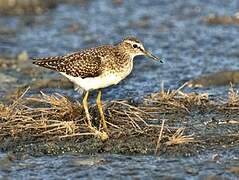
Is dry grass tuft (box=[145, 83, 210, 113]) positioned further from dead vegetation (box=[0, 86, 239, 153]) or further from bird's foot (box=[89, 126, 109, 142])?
bird's foot (box=[89, 126, 109, 142])

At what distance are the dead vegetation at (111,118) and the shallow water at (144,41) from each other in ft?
1.81

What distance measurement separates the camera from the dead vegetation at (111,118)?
9148mm

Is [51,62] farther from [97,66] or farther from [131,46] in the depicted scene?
[131,46]

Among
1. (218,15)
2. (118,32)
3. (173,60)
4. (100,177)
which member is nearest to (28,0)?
(118,32)

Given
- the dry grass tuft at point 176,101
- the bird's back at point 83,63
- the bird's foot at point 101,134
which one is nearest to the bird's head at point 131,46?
the bird's back at point 83,63

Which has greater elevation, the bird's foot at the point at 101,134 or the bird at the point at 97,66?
the bird at the point at 97,66

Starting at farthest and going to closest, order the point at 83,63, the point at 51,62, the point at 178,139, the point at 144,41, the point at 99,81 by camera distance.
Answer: the point at 144,41
the point at 51,62
the point at 83,63
the point at 99,81
the point at 178,139

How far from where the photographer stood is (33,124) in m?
9.38

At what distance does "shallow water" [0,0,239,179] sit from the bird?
3.81 ft

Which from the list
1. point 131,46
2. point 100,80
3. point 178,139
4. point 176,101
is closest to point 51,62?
point 100,80

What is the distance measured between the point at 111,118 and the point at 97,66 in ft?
2.29

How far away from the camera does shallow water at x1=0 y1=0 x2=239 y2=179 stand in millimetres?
8258

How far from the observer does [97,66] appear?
953 cm

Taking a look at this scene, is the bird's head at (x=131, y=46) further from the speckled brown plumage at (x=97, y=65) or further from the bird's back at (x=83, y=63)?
the bird's back at (x=83, y=63)
